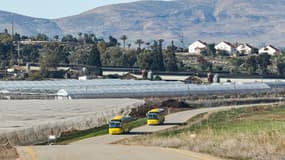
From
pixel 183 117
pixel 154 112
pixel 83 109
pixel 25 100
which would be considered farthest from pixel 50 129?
pixel 25 100

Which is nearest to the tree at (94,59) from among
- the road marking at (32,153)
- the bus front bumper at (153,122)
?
the bus front bumper at (153,122)

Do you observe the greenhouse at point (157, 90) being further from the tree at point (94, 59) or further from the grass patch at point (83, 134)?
the tree at point (94, 59)

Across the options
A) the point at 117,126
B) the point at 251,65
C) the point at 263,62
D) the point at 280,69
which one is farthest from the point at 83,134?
the point at 263,62

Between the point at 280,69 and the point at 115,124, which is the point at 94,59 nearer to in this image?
the point at 280,69

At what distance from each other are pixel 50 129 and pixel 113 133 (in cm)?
518

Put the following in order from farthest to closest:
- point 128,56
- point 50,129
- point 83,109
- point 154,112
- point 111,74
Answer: point 128,56
point 111,74
point 83,109
point 154,112
point 50,129

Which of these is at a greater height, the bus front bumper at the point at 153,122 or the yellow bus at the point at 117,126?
the yellow bus at the point at 117,126

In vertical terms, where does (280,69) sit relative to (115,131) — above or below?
below

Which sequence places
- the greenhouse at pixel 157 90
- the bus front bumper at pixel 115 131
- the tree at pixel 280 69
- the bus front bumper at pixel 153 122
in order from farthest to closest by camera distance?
the tree at pixel 280 69
the greenhouse at pixel 157 90
the bus front bumper at pixel 153 122
the bus front bumper at pixel 115 131

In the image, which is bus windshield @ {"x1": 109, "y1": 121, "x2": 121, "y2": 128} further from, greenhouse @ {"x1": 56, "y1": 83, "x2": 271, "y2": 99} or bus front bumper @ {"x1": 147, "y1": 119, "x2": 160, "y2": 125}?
greenhouse @ {"x1": 56, "y1": 83, "x2": 271, "y2": 99}

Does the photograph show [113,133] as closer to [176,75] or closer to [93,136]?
[93,136]

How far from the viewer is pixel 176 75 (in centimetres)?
17425

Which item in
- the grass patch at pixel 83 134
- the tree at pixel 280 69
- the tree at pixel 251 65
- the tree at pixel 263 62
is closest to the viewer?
the grass patch at pixel 83 134

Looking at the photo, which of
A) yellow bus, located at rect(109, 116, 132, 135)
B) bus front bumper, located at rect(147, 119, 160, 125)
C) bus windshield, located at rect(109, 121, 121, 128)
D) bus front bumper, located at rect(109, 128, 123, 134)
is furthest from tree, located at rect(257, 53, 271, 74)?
bus front bumper, located at rect(109, 128, 123, 134)
